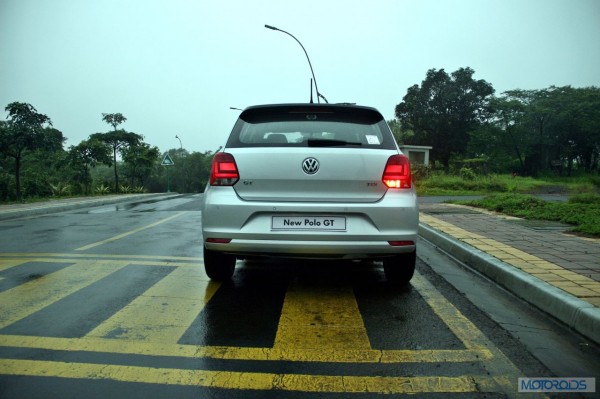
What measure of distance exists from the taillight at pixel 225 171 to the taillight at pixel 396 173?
1.31m

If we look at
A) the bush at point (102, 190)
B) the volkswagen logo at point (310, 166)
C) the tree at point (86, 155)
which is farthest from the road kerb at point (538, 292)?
the bush at point (102, 190)

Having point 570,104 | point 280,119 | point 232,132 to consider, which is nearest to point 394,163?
point 280,119

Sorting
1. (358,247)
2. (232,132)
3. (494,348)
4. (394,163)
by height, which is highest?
(232,132)

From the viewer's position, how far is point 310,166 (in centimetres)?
386

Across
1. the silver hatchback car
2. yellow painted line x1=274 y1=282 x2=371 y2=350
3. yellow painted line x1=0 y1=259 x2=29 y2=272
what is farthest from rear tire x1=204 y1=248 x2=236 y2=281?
yellow painted line x1=0 y1=259 x2=29 y2=272

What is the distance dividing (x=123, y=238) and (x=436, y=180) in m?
22.3

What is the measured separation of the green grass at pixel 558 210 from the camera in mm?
7505

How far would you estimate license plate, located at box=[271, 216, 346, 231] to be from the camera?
3.80 metres

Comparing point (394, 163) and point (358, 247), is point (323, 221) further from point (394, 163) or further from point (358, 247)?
point (394, 163)

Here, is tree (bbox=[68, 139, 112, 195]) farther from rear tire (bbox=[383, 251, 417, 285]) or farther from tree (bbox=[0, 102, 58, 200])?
rear tire (bbox=[383, 251, 417, 285])

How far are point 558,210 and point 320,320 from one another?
8118mm

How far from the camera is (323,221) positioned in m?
3.81

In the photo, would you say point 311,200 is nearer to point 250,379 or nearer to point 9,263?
point 250,379

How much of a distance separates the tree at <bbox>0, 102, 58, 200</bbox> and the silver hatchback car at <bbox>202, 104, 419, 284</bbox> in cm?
1444
